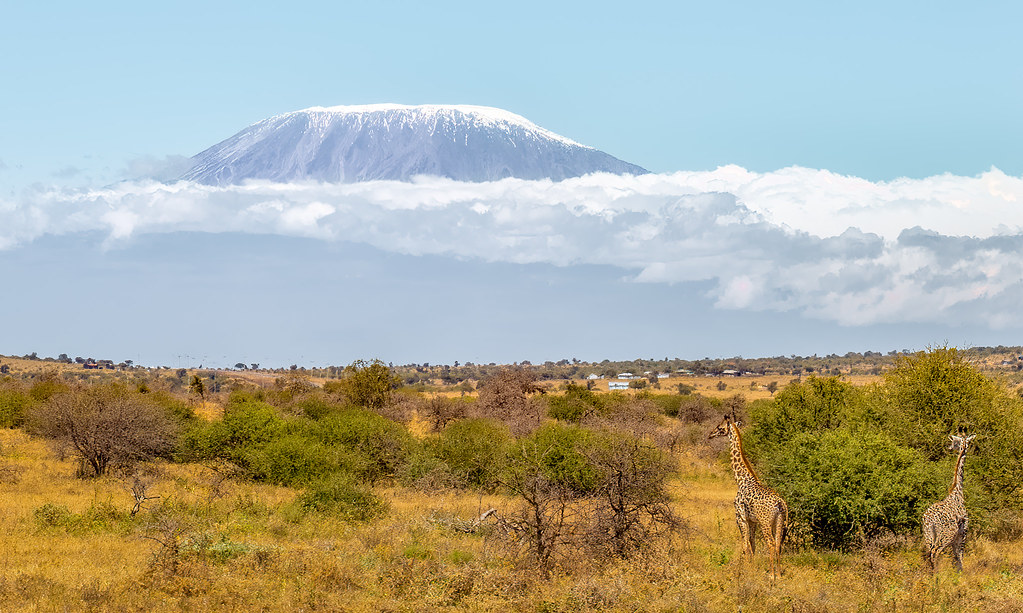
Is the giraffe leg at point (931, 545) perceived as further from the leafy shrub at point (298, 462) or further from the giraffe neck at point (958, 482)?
the leafy shrub at point (298, 462)

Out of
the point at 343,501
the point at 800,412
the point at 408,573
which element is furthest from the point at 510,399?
the point at 408,573

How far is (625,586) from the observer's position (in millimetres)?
14172

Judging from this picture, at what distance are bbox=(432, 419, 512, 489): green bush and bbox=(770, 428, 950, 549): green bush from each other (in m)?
11.6

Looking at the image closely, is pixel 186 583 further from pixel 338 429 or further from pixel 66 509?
pixel 338 429

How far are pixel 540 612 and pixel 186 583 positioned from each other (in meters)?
6.02

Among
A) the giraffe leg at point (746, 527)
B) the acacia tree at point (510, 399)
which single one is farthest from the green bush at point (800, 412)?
the giraffe leg at point (746, 527)

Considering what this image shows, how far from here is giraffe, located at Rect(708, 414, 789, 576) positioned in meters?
16.2

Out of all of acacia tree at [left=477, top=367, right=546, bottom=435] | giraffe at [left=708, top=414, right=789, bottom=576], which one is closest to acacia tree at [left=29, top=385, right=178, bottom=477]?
acacia tree at [left=477, top=367, right=546, bottom=435]

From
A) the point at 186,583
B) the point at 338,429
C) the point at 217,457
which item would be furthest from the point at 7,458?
the point at 186,583

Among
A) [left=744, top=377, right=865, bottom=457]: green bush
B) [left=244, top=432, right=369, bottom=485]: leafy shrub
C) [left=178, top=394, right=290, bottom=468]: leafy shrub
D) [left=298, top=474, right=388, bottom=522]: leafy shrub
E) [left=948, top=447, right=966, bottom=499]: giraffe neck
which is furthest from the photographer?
[left=744, top=377, right=865, bottom=457]: green bush

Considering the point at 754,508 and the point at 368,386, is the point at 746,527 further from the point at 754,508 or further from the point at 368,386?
the point at 368,386

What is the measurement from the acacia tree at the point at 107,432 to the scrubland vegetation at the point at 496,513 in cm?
10

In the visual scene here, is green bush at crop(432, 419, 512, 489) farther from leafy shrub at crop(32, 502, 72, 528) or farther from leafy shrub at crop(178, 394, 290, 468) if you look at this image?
leafy shrub at crop(32, 502, 72, 528)

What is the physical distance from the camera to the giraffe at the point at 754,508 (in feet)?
53.1
